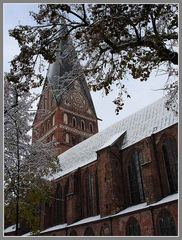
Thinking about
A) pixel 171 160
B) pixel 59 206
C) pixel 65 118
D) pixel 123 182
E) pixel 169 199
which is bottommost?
pixel 59 206

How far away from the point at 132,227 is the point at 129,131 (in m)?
7.28

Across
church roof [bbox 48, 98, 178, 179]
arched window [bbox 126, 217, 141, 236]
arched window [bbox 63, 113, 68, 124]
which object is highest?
arched window [bbox 63, 113, 68, 124]

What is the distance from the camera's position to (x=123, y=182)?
1955 cm

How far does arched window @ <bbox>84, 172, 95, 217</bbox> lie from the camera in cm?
2128

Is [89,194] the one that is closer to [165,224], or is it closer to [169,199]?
[169,199]

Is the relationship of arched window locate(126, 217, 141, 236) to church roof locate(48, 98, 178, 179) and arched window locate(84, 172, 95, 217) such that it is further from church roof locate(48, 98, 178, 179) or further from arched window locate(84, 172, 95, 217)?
church roof locate(48, 98, 178, 179)

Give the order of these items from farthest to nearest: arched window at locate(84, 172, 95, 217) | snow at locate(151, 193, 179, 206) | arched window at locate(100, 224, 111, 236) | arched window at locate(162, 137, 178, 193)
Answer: arched window at locate(84, 172, 95, 217) < arched window at locate(100, 224, 111, 236) < arched window at locate(162, 137, 178, 193) < snow at locate(151, 193, 179, 206)

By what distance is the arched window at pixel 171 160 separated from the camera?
17.0 meters

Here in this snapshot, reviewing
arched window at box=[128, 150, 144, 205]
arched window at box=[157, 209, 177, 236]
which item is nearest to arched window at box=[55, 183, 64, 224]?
arched window at box=[128, 150, 144, 205]

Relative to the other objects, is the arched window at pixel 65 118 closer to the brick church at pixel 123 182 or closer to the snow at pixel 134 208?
the brick church at pixel 123 182

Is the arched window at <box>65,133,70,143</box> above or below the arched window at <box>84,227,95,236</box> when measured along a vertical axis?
above

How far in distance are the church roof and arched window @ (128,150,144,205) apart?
0.97 metres

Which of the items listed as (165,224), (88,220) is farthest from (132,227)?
(88,220)

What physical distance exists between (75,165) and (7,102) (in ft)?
51.4
